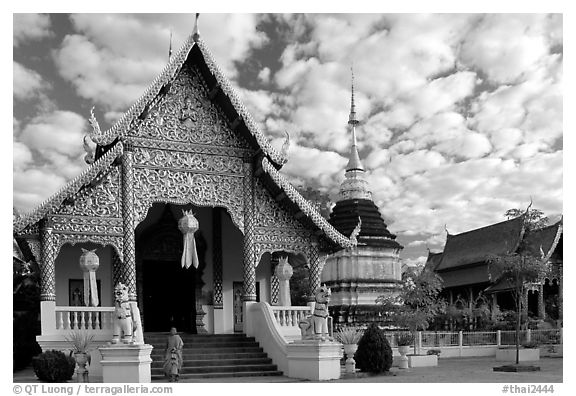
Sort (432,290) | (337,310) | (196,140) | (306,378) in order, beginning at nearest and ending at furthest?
(306,378), (196,140), (432,290), (337,310)

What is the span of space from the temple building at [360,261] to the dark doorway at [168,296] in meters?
7.68

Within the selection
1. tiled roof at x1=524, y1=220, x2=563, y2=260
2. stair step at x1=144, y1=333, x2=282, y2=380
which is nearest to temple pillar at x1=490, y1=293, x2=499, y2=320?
tiled roof at x1=524, y1=220, x2=563, y2=260

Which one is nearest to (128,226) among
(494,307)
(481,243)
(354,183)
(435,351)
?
(435,351)

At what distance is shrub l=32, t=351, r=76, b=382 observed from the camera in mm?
12758

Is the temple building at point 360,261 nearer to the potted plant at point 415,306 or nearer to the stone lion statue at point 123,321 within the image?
the potted plant at point 415,306

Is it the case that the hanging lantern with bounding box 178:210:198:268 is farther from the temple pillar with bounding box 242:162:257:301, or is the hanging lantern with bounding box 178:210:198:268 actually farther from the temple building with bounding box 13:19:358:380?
the temple pillar with bounding box 242:162:257:301

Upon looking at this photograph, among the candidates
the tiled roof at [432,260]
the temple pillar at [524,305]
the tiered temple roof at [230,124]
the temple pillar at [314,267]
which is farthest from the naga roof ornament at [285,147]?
the tiled roof at [432,260]

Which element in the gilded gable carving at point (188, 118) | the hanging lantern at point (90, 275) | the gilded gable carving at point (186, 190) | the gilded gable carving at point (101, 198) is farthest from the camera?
the gilded gable carving at point (188, 118)

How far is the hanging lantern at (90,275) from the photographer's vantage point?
1483cm

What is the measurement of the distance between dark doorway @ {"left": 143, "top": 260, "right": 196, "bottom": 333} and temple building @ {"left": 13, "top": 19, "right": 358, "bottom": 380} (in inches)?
1.1

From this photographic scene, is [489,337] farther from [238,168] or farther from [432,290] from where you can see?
[238,168]

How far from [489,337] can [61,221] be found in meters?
16.1

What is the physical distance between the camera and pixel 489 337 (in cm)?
2495

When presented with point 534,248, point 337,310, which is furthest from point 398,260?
point 534,248
